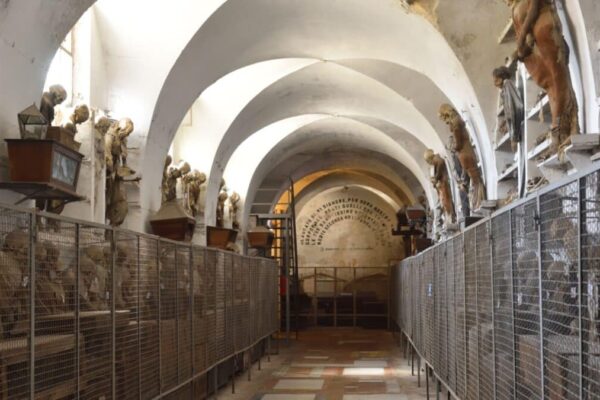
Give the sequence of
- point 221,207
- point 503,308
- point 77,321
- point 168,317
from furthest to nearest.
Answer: point 221,207
point 168,317
point 77,321
point 503,308

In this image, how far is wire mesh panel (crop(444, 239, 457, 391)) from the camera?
8.52 metres

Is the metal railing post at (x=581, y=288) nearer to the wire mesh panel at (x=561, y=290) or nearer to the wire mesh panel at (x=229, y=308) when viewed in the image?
the wire mesh panel at (x=561, y=290)

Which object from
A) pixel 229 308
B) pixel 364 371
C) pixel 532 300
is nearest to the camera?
pixel 532 300

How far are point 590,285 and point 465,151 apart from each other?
12580 mm

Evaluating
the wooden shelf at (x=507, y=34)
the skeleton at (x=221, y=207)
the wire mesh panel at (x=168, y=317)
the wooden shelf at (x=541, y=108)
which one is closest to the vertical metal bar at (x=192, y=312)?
the wire mesh panel at (x=168, y=317)

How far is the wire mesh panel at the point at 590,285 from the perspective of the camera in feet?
11.4

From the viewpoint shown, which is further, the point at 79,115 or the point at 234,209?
the point at 234,209

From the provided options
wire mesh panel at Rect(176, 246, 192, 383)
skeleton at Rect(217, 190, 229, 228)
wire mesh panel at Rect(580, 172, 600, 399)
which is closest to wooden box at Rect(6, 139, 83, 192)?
wire mesh panel at Rect(176, 246, 192, 383)

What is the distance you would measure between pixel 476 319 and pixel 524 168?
518 cm

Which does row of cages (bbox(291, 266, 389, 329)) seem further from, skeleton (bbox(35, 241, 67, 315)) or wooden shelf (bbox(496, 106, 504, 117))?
skeleton (bbox(35, 241, 67, 315))

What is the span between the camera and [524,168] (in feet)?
38.1

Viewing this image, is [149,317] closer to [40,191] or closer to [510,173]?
[40,191]

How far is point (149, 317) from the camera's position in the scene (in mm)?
8367

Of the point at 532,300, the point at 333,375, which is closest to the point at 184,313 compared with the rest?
the point at 532,300
